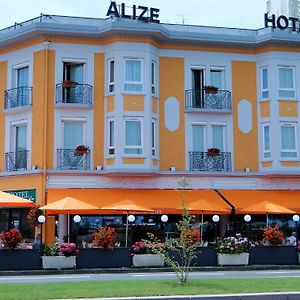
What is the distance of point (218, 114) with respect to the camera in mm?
32094

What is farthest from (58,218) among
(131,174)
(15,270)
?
(15,270)

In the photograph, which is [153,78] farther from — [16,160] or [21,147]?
[16,160]

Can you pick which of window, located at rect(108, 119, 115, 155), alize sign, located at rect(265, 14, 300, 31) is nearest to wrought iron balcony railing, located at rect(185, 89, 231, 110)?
window, located at rect(108, 119, 115, 155)

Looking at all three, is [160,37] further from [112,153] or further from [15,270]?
[15,270]

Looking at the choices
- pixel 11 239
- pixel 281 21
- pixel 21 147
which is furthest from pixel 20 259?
pixel 281 21

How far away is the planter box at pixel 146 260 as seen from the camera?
79.9 feet

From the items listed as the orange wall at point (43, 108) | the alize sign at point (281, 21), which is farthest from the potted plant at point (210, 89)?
the orange wall at point (43, 108)

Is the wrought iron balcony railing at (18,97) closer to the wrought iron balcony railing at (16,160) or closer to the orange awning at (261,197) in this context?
the wrought iron balcony railing at (16,160)

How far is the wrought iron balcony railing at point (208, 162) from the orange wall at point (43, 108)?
7.09 m

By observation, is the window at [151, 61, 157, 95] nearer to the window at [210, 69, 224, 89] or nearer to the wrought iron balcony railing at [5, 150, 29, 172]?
the window at [210, 69, 224, 89]

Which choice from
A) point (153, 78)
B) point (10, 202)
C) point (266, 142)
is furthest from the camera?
point (266, 142)

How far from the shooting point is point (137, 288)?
1598 cm

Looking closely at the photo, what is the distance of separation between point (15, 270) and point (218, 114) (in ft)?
44.9

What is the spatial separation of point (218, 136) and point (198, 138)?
1083 mm
